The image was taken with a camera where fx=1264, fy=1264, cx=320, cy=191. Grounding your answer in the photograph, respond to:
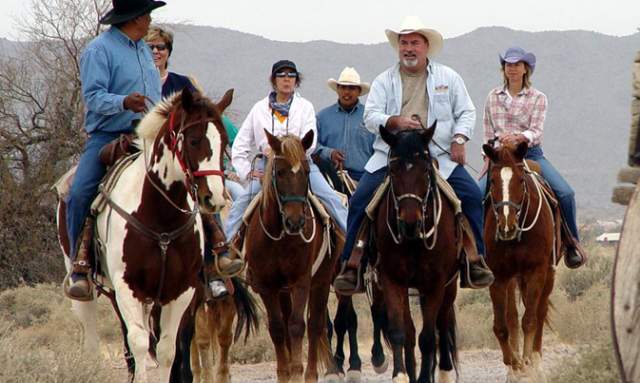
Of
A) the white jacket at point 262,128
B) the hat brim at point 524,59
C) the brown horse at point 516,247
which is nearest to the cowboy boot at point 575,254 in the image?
the brown horse at point 516,247

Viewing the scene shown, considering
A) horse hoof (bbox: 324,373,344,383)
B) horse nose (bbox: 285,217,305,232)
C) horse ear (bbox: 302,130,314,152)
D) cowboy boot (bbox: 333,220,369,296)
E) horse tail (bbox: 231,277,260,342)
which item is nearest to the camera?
cowboy boot (bbox: 333,220,369,296)

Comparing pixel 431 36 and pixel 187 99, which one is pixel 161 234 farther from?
pixel 431 36

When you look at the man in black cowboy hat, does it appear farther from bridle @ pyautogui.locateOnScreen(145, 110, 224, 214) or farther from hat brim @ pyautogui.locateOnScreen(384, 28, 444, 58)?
hat brim @ pyautogui.locateOnScreen(384, 28, 444, 58)

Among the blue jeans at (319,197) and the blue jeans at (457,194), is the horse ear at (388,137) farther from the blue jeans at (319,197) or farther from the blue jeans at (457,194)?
the blue jeans at (319,197)

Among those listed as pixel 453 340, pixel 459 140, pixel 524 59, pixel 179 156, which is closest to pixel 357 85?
pixel 524 59

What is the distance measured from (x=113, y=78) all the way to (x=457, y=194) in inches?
129

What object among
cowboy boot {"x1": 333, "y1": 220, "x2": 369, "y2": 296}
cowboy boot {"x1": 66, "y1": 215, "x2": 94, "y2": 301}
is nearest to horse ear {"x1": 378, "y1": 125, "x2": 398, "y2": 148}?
cowboy boot {"x1": 333, "y1": 220, "x2": 369, "y2": 296}

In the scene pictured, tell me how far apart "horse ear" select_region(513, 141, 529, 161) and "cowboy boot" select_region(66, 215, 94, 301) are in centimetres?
461

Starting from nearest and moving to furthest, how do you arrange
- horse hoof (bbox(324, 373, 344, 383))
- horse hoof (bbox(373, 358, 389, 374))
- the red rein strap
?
the red rein strap, horse hoof (bbox(324, 373, 344, 383)), horse hoof (bbox(373, 358, 389, 374))

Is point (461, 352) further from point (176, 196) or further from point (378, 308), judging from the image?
point (176, 196)

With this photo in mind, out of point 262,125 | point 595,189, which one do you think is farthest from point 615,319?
point 595,189

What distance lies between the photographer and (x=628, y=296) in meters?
3.61

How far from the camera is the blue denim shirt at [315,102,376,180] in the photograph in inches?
570

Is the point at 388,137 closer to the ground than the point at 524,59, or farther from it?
closer to the ground
